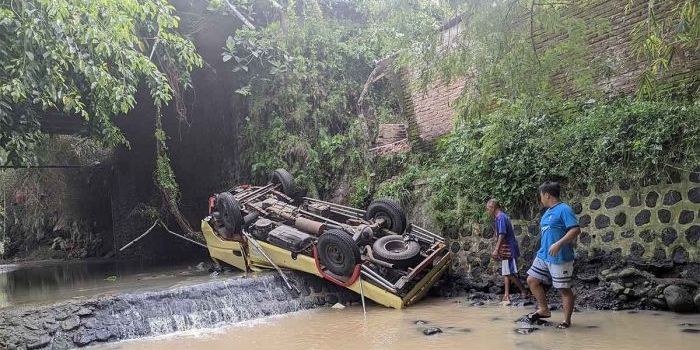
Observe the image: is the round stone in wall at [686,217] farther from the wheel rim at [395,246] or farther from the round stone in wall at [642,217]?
the wheel rim at [395,246]

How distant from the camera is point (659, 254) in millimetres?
6504

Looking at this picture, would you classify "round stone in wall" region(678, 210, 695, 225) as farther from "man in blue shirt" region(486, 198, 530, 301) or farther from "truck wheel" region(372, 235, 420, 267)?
"truck wheel" region(372, 235, 420, 267)

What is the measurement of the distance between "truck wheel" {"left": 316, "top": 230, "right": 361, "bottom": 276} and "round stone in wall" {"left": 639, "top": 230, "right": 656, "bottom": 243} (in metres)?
3.82

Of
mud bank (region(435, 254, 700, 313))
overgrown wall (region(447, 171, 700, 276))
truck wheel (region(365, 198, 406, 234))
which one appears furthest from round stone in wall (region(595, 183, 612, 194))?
truck wheel (region(365, 198, 406, 234))

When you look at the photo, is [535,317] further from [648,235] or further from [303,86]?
[303,86]

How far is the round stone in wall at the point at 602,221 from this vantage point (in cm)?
710

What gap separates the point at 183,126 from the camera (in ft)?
52.4

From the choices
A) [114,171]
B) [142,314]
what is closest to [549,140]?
[142,314]

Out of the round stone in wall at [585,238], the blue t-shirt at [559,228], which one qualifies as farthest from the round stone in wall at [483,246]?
the blue t-shirt at [559,228]

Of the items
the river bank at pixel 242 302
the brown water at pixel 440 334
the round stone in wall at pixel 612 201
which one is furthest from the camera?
the round stone in wall at pixel 612 201

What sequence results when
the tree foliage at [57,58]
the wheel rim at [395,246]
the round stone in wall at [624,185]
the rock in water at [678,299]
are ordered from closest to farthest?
the rock in water at [678,299], the tree foliage at [57,58], the round stone in wall at [624,185], the wheel rim at [395,246]

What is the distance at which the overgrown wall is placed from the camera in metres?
6.25

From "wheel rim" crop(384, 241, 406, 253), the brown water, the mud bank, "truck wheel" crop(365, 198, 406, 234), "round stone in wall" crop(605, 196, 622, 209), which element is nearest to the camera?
the brown water

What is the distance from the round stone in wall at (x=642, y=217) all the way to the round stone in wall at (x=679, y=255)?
19.2 inches
